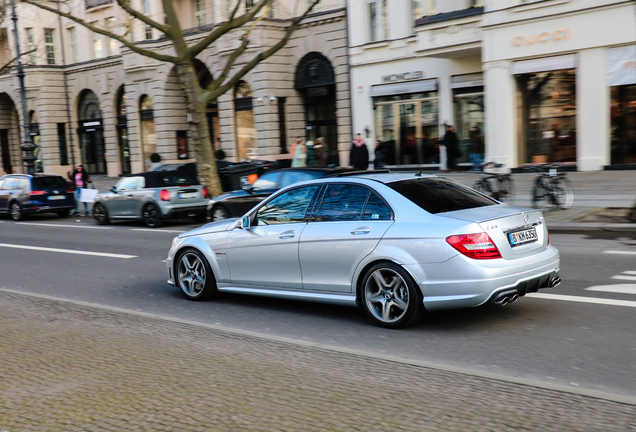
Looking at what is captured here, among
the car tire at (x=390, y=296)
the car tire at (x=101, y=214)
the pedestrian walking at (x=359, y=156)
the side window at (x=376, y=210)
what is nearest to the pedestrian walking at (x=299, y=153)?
the pedestrian walking at (x=359, y=156)

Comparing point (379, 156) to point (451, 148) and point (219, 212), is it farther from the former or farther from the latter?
point (219, 212)

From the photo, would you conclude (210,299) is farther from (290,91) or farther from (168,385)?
(290,91)

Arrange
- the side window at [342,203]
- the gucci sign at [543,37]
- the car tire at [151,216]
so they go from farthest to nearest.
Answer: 1. the gucci sign at [543,37]
2. the car tire at [151,216]
3. the side window at [342,203]

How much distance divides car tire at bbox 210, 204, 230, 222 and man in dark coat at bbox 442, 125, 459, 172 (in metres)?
10.0

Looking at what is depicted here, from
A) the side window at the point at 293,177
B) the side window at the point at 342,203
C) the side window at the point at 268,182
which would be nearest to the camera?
the side window at the point at 342,203

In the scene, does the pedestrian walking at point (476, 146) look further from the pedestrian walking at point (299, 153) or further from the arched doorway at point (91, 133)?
the arched doorway at point (91, 133)

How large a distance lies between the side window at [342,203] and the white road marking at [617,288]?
285 centimetres

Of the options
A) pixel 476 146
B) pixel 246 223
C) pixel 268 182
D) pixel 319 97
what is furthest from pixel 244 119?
pixel 246 223

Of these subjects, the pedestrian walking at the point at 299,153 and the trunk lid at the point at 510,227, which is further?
the pedestrian walking at the point at 299,153

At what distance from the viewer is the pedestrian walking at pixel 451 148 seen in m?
23.4

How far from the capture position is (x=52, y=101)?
41906 mm

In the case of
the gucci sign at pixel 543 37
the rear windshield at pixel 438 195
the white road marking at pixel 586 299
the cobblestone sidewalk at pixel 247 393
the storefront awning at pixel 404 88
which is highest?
the gucci sign at pixel 543 37

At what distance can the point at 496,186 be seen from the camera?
16.0 metres

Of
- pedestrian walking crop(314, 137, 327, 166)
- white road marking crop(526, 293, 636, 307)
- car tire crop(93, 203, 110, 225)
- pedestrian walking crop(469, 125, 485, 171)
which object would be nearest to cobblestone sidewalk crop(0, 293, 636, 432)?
white road marking crop(526, 293, 636, 307)
